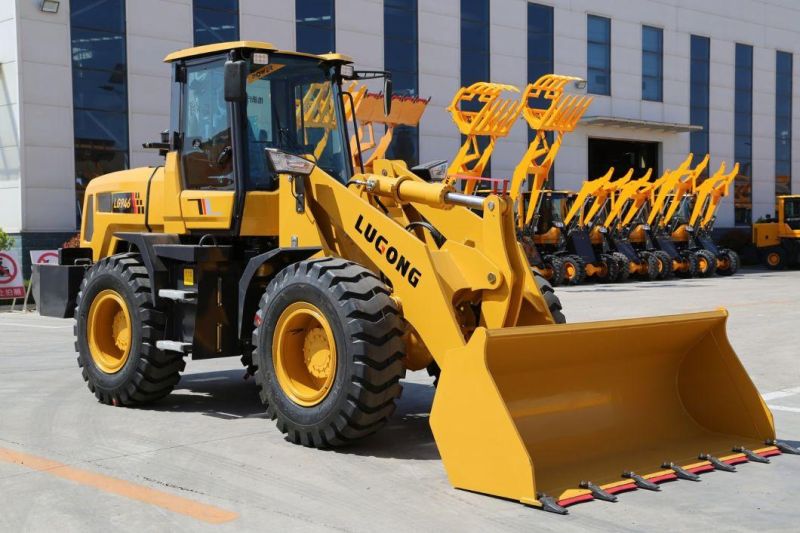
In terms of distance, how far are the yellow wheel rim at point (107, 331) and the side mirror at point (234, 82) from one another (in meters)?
2.42

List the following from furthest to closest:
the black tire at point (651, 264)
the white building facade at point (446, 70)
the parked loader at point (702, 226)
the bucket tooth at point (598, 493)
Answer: the parked loader at point (702, 226), the black tire at point (651, 264), the white building facade at point (446, 70), the bucket tooth at point (598, 493)

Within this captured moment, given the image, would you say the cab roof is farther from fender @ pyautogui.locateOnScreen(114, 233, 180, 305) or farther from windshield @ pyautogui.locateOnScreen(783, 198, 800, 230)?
windshield @ pyautogui.locateOnScreen(783, 198, 800, 230)

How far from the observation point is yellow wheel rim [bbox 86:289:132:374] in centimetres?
875

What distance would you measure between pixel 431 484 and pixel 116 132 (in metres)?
19.4

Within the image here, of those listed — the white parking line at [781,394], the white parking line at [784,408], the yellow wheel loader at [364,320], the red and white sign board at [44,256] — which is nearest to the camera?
the yellow wheel loader at [364,320]

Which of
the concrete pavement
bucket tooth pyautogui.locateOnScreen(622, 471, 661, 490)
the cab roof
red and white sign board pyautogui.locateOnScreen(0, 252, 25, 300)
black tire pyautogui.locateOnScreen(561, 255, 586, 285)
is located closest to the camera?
the concrete pavement

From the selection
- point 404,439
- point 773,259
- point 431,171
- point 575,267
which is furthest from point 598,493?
point 773,259

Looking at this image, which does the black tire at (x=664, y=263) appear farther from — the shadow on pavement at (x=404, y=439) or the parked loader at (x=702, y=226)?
the shadow on pavement at (x=404, y=439)

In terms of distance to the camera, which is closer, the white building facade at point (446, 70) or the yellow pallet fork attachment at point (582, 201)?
the white building facade at point (446, 70)

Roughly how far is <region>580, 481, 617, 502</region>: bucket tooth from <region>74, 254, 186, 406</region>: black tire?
13.1ft

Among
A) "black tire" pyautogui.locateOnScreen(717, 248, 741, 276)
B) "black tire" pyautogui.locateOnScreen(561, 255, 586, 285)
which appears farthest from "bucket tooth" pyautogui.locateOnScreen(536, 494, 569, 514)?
"black tire" pyautogui.locateOnScreen(717, 248, 741, 276)

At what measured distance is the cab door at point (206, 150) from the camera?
8156mm

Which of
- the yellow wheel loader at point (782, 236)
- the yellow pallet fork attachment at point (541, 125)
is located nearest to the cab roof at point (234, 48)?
the yellow pallet fork attachment at point (541, 125)

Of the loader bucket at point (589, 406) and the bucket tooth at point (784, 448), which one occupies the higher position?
the loader bucket at point (589, 406)
